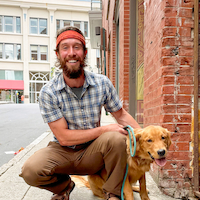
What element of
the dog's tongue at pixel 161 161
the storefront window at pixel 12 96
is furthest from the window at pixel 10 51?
the dog's tongue at pixel 161 161

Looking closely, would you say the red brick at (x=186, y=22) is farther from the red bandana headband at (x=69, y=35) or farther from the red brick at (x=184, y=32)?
the red bandana headband at (x=69, y=35)

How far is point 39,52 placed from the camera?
105 feet

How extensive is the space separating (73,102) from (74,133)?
332 mm

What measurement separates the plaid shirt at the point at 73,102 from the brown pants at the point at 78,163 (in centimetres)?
26

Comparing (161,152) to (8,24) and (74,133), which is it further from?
(8,24)

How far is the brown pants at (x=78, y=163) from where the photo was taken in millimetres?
2160

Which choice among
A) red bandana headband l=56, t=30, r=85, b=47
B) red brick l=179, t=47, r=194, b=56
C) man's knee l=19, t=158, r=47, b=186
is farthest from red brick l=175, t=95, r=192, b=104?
man's knee l=19, t=158, r=47, b=186

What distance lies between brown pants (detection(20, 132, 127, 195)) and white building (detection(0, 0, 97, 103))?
29.7 meters

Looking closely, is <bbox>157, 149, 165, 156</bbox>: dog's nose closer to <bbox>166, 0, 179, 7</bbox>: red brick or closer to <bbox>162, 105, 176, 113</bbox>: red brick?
<bbox>162, 105, 176, 113</bbox>: red brick

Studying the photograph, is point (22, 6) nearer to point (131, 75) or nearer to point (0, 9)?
point (0, 9)

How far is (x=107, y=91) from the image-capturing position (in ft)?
8.30

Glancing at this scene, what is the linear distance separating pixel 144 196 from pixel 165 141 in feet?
2.10

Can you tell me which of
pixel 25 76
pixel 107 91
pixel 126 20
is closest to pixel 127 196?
pixel 107 91

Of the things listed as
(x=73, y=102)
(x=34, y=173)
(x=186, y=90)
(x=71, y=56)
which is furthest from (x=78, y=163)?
(x=186, y=90)
